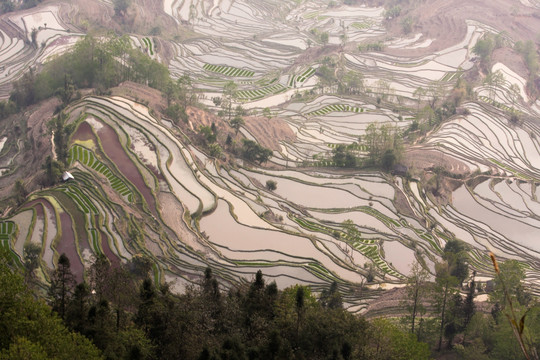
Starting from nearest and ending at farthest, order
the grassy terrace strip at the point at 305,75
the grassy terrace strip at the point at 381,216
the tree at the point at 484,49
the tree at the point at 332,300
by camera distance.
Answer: the tree at the point at 332,300
the grassy terrace strip at the point at 381,216
the grassy terrace strip at the point at 305,75
the tree at the point at 484,49

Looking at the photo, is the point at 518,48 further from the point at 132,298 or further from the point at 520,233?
the point at 132,298

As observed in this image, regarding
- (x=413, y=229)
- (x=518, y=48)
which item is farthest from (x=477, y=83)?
(x=413, y=229)

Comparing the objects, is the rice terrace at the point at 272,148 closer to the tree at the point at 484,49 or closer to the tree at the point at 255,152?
the tree at the point at 255,152

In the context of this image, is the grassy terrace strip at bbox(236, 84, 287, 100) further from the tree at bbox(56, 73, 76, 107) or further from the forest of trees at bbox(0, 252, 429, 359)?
the forest of trees at bbox(0, 252, 429, 359)

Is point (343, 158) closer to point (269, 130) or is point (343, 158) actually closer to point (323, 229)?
point (269, 130)

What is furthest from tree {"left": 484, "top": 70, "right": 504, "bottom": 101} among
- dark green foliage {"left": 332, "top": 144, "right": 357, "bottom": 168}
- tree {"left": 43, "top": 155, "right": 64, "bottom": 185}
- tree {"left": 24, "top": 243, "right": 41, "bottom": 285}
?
tree {"left": 24, "top": 243, "right": 41, "bottom": 285}

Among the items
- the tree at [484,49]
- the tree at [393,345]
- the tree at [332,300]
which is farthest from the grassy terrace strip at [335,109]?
the tree at [393,345]
